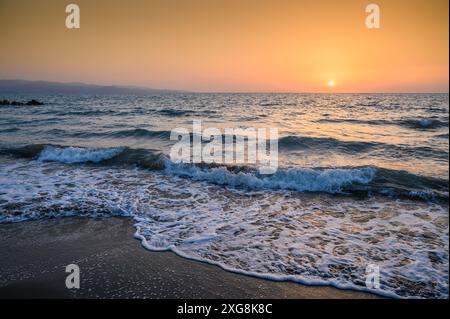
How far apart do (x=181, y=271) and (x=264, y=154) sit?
9.17m

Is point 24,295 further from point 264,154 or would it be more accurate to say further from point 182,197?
point 264,154

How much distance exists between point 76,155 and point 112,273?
9962 mm

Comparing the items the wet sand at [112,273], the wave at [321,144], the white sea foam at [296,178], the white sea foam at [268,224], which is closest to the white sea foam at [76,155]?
the white sea foam at [268,224]

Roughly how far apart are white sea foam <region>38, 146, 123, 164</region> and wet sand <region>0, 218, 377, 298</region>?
7240 millimetres

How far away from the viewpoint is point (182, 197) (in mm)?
8398

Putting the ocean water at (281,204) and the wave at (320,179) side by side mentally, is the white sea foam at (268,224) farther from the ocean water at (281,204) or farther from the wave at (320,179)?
the wave at (320,179)

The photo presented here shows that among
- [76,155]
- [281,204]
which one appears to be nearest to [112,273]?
[281,204]

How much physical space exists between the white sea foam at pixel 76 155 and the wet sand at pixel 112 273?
285 inches

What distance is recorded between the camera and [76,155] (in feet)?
43.0

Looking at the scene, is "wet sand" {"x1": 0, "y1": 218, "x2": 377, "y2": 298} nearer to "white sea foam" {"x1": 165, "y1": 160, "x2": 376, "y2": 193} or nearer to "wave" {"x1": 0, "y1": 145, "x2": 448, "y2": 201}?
"white sea foam" {"x1": 165, "y1": 160, "x2": 376, "y2": 193}

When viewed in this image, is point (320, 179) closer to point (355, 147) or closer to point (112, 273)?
point (355, 147)

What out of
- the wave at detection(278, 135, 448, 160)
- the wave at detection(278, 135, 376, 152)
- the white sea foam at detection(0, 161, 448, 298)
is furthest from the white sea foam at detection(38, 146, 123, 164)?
the wave at detection(278, 135, 376, 152)

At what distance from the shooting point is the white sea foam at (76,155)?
1281 centimetres

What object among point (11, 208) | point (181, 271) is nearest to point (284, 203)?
point (181, 271)
